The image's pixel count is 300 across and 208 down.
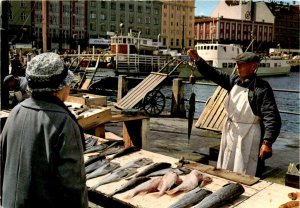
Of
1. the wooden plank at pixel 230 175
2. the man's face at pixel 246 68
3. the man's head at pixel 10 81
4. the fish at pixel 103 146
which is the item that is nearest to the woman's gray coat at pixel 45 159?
the wooden plank at pixel 230 175

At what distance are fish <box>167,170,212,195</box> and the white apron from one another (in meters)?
0.98

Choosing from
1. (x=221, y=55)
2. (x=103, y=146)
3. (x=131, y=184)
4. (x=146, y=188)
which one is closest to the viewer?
(x=146, y=188)

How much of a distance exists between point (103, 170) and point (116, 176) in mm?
Answer: 222

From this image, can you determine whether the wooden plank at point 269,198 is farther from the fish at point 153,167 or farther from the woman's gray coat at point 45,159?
the woman's gray coat at point 45,159

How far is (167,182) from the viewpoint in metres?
3.13

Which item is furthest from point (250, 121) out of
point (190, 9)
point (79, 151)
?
point (190, 9)

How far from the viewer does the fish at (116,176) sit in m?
3.31

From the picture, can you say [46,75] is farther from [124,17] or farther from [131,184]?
[124,17]

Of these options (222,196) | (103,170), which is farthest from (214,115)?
(222,196)

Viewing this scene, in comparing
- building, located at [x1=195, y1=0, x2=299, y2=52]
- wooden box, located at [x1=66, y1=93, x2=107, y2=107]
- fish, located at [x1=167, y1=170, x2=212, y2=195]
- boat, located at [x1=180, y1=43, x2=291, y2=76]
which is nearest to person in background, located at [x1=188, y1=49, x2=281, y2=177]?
fish, located at [x1=167, y1=170, x2=212, y2=195]

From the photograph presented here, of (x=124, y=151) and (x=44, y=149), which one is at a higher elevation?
(x=44, y=149)

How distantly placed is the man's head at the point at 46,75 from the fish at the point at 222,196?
4.41 feet

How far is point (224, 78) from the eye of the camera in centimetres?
440

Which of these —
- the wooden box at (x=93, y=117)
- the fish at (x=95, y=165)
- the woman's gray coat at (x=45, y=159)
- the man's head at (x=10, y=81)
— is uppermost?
the man's head at (x=10, y=81)
